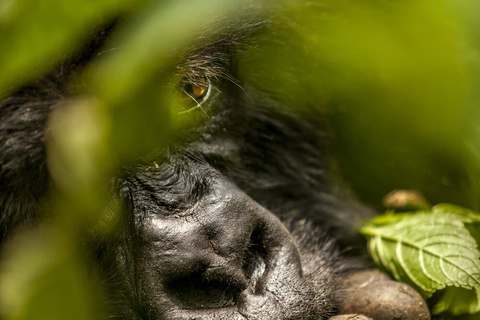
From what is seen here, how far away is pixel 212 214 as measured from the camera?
115cm

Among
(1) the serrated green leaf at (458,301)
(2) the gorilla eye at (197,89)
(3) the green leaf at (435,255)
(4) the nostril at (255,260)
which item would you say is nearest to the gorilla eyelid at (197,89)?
(2) the gorilla eye at (197,89)

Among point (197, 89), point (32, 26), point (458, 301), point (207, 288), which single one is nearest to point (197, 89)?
point (197, 89)

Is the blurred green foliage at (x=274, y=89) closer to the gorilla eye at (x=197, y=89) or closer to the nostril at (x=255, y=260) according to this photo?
the gorilla eye at (x=197, y=89)

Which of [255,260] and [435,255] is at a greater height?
[255,260]

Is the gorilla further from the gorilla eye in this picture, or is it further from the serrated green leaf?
the serrated green leaf

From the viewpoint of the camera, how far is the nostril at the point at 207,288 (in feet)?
3.65

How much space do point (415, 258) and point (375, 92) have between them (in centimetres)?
61

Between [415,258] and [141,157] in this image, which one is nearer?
[141,157]

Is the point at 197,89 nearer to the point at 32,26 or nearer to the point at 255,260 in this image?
the point at 255,260

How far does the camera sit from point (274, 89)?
5.63ft

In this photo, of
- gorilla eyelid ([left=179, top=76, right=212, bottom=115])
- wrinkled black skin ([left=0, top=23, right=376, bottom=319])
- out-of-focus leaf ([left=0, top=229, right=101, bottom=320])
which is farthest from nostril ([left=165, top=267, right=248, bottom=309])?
out-of-focus leaf ([left=0, top=229, right=101, bottom=320])

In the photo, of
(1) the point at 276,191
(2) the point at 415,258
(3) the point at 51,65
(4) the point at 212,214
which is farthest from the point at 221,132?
(2) the point at 415,258

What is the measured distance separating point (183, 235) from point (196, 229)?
3 cm

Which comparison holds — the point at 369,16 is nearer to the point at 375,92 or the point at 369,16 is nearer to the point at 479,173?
the point at 375,92
